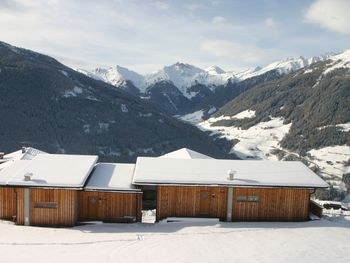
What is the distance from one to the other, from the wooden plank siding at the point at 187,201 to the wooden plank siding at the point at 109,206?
158 centimetres

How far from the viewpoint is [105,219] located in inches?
1164

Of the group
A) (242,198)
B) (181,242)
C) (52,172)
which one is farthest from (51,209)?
(242,198)

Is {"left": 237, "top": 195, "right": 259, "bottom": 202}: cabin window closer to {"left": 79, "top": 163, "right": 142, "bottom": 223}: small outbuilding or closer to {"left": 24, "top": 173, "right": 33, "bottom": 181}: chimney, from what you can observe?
{"left": 79, "top": 163, "right": 142, "bottom": 223}: small outbuilding

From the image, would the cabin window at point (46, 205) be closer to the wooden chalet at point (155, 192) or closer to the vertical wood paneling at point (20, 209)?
the wooden chalet at point (155, 192)

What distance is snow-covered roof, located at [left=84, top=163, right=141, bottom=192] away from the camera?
29.4 meters

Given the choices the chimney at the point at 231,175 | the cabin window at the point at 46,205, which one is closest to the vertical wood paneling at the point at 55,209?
the cabin window at the point at 46,205

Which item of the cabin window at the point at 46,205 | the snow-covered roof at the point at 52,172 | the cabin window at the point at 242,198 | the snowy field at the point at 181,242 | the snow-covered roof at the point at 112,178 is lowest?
the snowy field at the point at 181,242

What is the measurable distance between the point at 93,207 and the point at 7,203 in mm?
5598

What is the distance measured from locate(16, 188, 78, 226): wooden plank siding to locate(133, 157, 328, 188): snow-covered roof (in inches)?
168

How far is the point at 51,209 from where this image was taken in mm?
28109

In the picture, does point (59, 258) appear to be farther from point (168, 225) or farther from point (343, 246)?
point (343, 246)

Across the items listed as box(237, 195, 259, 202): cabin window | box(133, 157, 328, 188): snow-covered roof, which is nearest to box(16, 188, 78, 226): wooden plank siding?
box(133, 157, 328, 188): snow-covered roof

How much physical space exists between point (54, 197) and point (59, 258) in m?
7.61

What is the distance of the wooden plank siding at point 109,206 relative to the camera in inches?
1158
